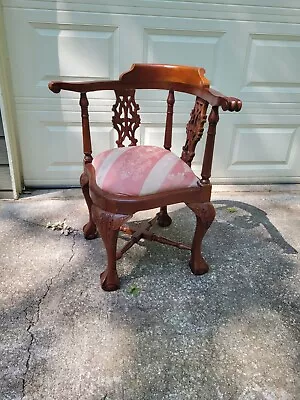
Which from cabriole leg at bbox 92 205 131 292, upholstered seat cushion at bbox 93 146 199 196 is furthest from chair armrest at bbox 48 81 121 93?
cabriole leg at bbox 92 205 131 292

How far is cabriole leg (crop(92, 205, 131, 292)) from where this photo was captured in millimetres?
1179

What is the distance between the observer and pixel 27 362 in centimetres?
104

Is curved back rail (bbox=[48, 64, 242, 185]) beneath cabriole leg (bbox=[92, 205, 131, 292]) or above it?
above

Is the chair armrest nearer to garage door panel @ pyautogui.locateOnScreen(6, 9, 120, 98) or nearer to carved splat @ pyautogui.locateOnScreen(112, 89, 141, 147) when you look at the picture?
carved splat @ pyautogui.locateOnScreen(112, 89, 141, 147)

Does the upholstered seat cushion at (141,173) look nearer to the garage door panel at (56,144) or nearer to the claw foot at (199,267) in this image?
the claw foot at (199,267)

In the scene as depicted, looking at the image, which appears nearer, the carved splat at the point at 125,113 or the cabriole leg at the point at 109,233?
the cabriole leg at the point at 109,233

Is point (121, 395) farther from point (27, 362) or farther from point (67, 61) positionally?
point (67, 61)

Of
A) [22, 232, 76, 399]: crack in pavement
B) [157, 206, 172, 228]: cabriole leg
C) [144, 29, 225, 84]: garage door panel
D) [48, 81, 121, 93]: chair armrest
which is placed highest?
[144, 29, 225, 84]: garage door panel

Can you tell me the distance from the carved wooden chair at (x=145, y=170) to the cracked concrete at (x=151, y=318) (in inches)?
4.7

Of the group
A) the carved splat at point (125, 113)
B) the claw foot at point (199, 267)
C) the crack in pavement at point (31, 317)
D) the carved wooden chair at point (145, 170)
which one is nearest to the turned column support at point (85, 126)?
the carved wooden chair at point (145, 170)

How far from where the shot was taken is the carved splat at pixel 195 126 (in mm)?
1245

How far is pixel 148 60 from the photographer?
5.95 ft

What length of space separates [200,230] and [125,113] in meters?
0.57

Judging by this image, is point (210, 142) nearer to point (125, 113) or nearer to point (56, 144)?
point (125, 113)
